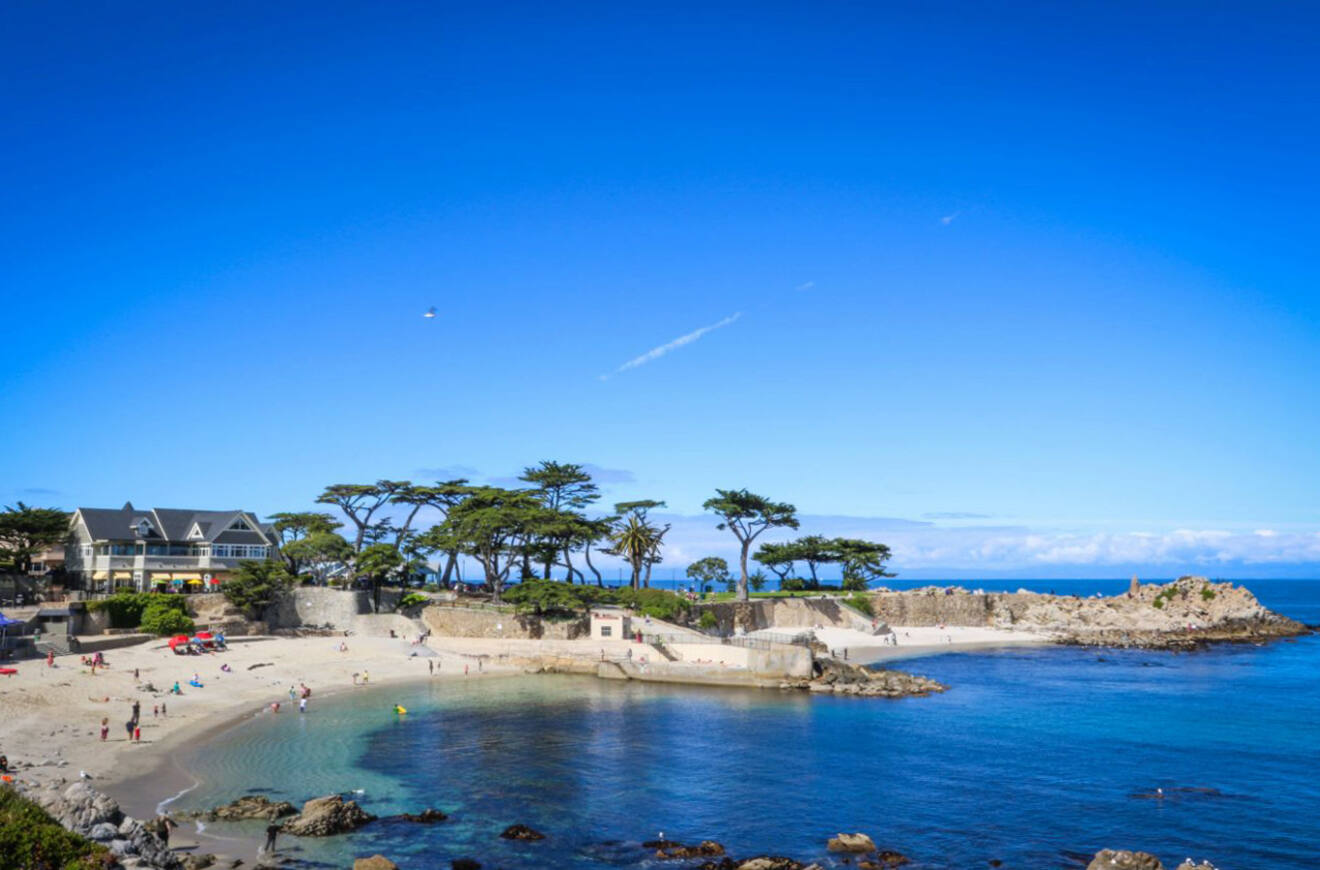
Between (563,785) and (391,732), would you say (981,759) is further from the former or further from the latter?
(391,732)

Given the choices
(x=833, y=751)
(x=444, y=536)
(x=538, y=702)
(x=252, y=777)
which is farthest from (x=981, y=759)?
(x=444, y=536)

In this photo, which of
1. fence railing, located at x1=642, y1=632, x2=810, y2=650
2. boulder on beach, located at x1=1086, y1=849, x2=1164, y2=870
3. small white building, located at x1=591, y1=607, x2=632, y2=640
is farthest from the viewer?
small white building, located at x1=591, y1=607, x2=632, y2=640

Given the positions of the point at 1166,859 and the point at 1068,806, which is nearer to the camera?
the point at 1166,859

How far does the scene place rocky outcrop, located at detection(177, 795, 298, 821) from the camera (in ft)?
90.1

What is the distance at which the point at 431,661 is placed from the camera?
2467 inches

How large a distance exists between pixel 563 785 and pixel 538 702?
1842 centimetres

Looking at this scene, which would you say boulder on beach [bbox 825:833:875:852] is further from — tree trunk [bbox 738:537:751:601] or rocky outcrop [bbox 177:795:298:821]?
tree trunk [bbox 738:537:751:601]

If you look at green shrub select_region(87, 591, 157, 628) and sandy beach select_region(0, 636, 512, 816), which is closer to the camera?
sandy beach select_region(0, 636, 512, 816)

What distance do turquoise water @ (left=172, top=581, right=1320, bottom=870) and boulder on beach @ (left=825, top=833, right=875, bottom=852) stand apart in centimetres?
78

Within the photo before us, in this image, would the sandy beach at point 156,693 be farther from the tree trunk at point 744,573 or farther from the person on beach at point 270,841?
the tree trunk at point 744,573

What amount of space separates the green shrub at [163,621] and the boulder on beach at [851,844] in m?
51.3

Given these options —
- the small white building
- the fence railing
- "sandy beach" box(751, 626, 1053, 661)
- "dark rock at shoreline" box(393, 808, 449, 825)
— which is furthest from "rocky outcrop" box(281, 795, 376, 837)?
"sandy beach" box(751, 626, 1053, 661)

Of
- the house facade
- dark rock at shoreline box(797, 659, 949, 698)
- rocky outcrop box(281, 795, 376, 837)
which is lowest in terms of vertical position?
dark rock at shoreline box(797, 659, 949, 698)

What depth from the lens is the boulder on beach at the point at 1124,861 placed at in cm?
2390
